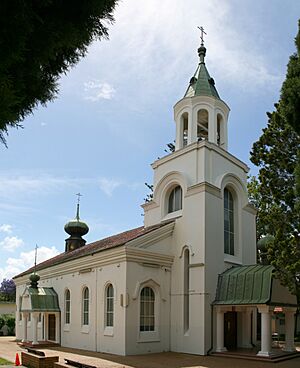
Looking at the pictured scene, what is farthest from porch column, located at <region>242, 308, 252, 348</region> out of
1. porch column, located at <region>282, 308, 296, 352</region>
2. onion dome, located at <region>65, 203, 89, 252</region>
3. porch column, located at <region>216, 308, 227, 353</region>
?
onion dome, located at <region>65, 203, 89, 252</region>

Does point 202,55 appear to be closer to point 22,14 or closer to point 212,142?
point 212,142

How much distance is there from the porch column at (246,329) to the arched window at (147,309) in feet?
16.0

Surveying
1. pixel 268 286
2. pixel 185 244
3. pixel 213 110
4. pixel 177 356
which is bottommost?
pixel 177 356

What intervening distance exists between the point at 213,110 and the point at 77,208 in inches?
778

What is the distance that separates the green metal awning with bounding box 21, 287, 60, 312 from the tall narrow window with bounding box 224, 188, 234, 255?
11.7 meters

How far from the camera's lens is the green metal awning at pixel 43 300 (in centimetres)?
2814

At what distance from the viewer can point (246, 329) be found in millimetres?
23516

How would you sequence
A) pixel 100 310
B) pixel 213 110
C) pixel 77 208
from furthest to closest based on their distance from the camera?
pixel 77 208 < pixel 213 110 < pixel 100 310

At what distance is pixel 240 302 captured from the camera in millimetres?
20438

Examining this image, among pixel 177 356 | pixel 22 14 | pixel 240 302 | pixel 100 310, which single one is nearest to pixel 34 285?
pixel 100 310

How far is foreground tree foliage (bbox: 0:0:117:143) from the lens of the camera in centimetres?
443

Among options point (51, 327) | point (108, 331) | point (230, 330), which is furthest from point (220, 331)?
point (51, 327)

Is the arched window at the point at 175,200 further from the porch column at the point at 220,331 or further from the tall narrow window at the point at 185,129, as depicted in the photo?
the porch column at the point at 220,331

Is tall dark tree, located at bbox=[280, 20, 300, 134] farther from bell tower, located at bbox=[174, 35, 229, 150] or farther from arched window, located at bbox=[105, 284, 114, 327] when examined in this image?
arched window, located at bbox=[105, 284, 114, 327]
